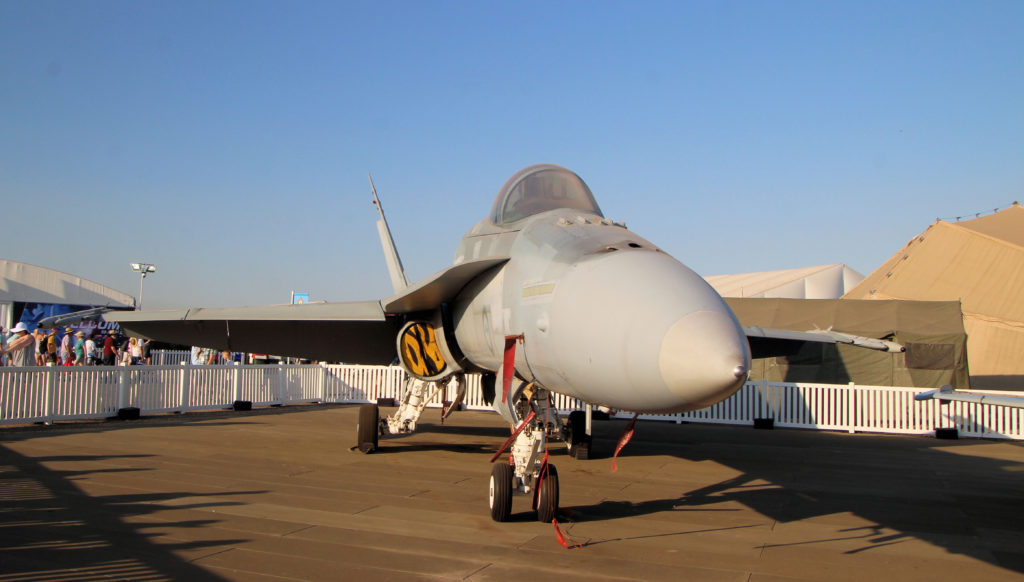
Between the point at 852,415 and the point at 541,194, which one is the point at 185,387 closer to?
the point at 541,194

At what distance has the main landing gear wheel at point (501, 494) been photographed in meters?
6.15

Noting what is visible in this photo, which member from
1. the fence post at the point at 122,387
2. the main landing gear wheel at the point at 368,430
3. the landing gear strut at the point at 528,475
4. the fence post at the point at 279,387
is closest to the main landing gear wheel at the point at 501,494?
the landing gear strut at the point at 528,475

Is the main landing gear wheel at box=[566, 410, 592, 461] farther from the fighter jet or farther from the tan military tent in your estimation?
the tan military tent

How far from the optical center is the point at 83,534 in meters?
5.40

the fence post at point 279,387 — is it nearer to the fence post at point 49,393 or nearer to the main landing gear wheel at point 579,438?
the fence post at point 49,393

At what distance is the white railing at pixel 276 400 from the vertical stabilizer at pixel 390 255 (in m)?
5.44

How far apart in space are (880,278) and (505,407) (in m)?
25.6

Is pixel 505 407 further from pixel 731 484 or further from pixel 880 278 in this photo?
pixel 880 278

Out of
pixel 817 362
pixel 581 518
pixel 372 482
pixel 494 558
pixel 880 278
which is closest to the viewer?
pixel 494 558

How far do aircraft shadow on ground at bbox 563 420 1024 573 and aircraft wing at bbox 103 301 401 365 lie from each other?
4136 mm

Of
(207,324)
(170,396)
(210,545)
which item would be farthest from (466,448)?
(170,396)

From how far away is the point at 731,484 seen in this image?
8617 millimetres

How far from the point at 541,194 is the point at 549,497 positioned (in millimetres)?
3117

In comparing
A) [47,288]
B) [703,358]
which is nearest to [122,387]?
[703,358]
